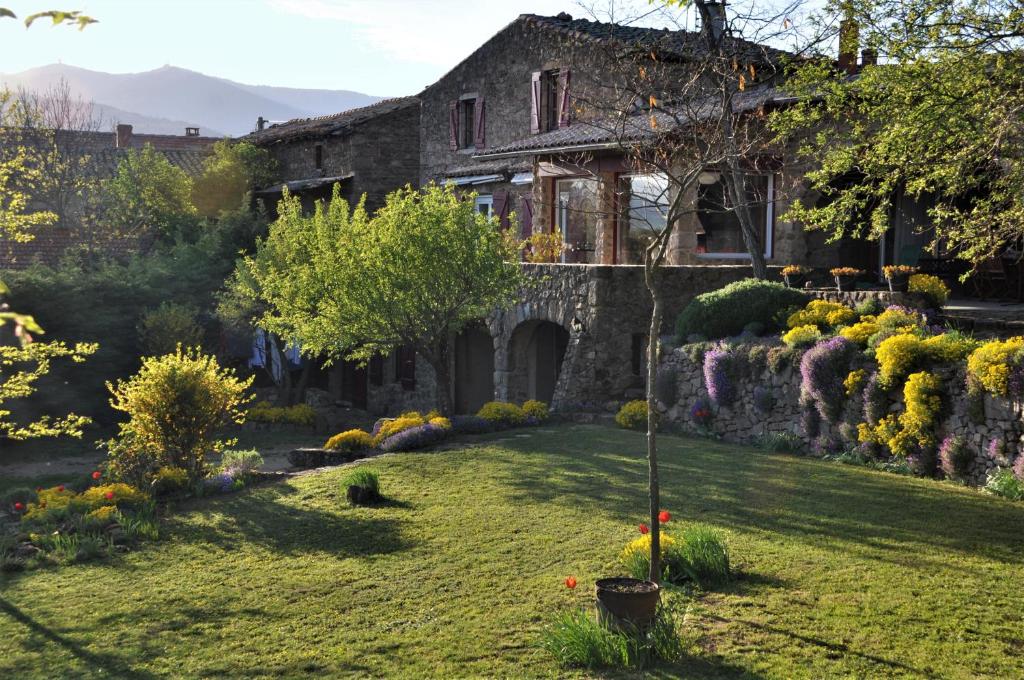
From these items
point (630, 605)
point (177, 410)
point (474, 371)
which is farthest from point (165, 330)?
point (630, 605)

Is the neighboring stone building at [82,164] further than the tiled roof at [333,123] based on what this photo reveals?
No

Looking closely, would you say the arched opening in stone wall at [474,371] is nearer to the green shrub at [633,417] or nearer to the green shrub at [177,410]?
the green shrub at [633,417]

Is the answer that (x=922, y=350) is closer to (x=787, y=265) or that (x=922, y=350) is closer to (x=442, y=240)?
(x=787, y=265)

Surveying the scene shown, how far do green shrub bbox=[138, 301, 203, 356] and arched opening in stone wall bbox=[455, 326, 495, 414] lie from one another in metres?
6.56

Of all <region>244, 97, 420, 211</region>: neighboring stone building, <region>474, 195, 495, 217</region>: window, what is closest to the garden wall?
<region>474, 195, 495, 217</region>: window

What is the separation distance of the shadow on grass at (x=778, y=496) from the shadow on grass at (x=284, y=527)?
6.54 ft

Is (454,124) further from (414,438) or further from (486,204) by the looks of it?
(414,438)

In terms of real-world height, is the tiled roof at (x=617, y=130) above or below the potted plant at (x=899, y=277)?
above

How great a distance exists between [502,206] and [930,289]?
45.5ft

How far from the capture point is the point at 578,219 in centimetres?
2486

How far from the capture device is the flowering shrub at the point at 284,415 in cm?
2580

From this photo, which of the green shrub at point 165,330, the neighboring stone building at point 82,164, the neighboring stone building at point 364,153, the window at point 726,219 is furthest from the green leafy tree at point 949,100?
the neighboring stone building at point 82,164

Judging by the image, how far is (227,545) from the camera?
39.9 ft

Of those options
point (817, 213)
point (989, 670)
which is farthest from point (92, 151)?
point (989, 670)
